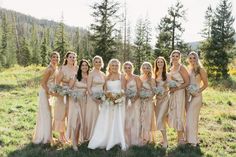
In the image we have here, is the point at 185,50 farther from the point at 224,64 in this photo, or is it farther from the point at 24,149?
the point at 24,149

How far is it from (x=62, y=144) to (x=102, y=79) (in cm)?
212

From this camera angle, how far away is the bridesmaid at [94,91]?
1076 centimetres

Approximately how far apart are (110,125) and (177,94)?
2.02 m

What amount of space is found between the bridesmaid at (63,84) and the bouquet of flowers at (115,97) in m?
1.19

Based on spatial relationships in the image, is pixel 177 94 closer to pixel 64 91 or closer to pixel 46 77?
pixel 64 91

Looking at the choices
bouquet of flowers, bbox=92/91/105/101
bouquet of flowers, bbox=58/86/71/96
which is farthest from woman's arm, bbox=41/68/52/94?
bouquet of flowers, bbox=92/91/105/101

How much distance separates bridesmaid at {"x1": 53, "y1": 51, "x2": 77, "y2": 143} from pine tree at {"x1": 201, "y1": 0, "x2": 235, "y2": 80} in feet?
109

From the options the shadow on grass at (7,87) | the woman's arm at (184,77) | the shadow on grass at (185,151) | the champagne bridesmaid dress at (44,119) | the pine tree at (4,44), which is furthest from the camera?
the pine tree at (4,44)

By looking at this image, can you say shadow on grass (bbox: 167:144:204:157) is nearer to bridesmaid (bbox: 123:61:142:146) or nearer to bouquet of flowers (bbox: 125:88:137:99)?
bridesmaid (bbox: 123:61:142:146)

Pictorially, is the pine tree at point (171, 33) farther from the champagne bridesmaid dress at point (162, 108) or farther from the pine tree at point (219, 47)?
the champagne bridesmaid dress at point (162, 108)

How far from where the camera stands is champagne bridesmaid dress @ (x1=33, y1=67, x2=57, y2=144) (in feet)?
37.0

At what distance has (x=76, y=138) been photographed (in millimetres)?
10812

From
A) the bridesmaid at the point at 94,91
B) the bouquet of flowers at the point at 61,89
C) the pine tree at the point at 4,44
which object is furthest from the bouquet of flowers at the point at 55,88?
the pine tree at the point at 4,44

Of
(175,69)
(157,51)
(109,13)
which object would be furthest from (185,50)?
(175,69)
